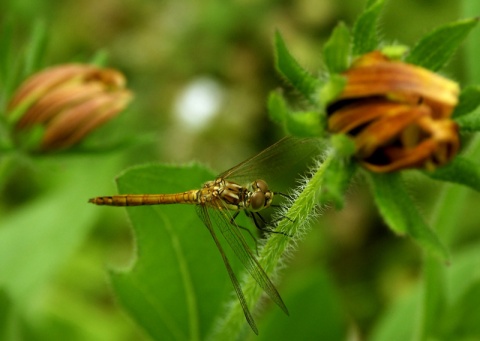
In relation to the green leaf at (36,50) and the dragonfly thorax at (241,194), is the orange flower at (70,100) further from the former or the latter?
the dragonfly thorax at (241,194)

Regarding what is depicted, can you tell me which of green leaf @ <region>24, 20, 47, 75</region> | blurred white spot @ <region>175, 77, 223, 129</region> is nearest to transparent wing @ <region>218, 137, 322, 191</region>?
green leaf @ <region>24, 20, 47, 75</region>

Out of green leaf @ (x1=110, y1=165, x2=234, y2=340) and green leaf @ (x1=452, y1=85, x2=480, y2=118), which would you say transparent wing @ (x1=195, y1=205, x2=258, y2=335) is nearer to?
green leaf @ (x1=110, y1=165, x2=234, y2=340)

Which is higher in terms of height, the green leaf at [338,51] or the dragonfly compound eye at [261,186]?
the green leaf at [338,51]

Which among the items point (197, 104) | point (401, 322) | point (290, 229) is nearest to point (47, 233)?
point (401, 322)

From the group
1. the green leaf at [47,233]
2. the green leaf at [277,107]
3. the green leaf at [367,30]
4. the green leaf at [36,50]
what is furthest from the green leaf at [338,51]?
the green leaf at [47,233]

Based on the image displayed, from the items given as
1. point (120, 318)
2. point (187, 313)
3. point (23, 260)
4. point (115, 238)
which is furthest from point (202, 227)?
point (115, 238)

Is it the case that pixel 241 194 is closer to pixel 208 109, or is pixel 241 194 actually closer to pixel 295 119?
pixel 295 119
